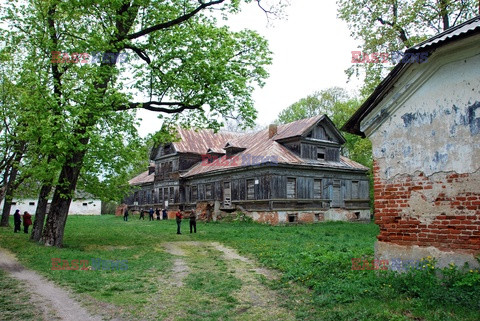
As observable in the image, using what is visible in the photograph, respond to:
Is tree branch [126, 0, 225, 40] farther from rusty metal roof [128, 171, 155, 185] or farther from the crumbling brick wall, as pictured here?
rusty metal roof [128, 171, 155, 185]

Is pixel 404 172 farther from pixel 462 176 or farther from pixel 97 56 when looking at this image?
pixel 97 56

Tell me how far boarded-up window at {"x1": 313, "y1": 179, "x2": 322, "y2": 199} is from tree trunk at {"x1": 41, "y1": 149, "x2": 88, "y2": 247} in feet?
65.3

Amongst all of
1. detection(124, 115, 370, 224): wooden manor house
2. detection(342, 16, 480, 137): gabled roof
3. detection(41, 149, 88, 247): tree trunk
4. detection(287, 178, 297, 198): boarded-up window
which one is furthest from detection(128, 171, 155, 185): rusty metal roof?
detection(342, 16, 480, 137): gabled roof

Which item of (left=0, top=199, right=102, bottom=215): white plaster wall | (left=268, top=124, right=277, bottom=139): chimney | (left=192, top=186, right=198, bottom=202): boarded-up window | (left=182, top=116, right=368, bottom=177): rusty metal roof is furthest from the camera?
(left=0, top=199, right=102, bottom=215): white plaster wall

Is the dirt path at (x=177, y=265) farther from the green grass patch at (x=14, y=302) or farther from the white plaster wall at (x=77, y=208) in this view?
the white plaster wall at (x=77, y=208)

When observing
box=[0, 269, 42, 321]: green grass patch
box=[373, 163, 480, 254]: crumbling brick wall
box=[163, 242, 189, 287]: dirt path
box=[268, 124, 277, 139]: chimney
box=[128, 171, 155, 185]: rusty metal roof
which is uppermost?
box=[268, 124, 277, 139]: chimney

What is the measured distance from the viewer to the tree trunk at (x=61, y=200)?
1484 cm

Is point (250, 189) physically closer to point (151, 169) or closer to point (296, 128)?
point (296, 128)

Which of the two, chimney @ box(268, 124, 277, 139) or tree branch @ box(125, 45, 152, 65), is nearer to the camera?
tree branch @ box(125, 45, 152, 65)

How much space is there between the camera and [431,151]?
25.3 feet

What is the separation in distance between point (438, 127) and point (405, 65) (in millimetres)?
1424

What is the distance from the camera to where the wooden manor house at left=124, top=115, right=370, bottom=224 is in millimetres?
28750

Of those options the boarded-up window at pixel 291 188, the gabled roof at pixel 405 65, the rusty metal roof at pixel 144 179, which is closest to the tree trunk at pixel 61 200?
the gabled roof at pixel 405 65

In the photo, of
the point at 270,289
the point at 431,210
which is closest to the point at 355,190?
the point at 270,289
